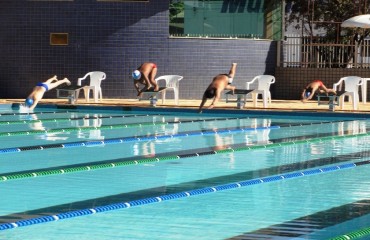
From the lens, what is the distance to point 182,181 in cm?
875

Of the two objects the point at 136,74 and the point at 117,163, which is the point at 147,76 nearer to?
the point at 136,74

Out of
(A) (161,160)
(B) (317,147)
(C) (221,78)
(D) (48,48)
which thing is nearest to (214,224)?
(A) (161,160)

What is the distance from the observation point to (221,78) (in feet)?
57.1

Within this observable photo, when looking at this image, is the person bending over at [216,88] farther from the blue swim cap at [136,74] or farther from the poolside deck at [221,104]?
the blue swim cap at [136,74]

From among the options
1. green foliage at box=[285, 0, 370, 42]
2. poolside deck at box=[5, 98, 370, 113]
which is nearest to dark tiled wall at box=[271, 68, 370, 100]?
poolside deck at box=[5, 98, 370, 113]

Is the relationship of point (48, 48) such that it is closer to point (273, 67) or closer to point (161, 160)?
point (273, 67)

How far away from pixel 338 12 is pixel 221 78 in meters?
10.9

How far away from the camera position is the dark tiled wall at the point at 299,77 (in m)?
22.3

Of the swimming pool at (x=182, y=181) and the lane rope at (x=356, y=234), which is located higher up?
the lane rope at (x=356, y=234)

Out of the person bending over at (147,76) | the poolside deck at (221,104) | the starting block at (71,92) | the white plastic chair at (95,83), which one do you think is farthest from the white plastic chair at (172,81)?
the starting block at (71,92)

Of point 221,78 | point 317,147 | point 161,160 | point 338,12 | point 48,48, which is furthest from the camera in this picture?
point 338,12

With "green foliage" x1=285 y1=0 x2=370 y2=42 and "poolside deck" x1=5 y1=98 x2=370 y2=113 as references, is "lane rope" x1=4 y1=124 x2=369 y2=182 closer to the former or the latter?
"poolside deck" x1=5 y1=98 x2=370 y2=113

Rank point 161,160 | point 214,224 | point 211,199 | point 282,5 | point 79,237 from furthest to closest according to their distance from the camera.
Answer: point 282,5, point 161,160, point 211,199, point 214,224, point 79,237

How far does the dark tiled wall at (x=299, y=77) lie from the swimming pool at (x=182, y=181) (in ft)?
22.8
